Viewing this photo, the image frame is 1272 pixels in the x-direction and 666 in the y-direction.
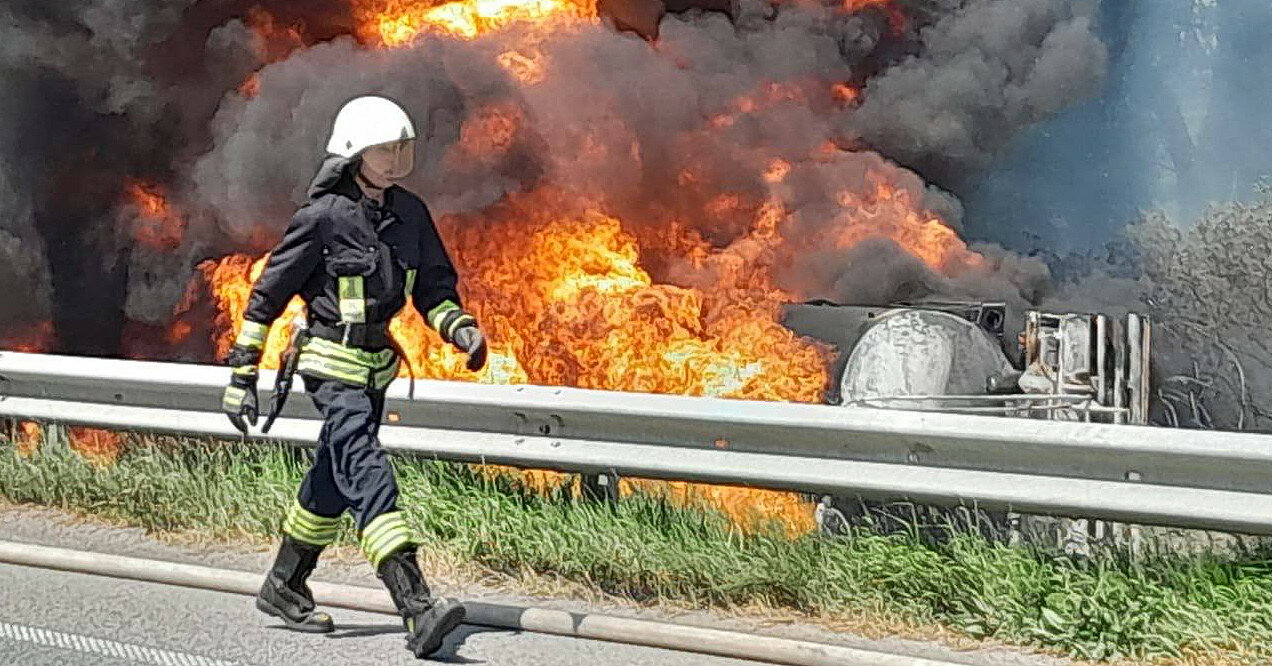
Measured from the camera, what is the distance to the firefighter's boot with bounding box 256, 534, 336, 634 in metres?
5.26

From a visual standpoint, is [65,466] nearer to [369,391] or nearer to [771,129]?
[369,391]

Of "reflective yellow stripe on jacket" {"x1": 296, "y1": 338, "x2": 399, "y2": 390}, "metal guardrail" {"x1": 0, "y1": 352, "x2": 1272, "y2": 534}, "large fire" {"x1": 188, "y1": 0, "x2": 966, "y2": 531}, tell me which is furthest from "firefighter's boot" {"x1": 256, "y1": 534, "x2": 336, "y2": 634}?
"large fire" {"x1": 188, "y1": 0, "x2": 966, "y2": 531}

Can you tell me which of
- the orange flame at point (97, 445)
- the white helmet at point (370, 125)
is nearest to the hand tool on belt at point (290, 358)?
the white helmet at point (370, 125)

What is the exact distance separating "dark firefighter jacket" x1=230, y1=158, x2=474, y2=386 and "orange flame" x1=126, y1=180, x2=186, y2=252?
254 inches

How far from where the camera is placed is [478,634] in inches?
207

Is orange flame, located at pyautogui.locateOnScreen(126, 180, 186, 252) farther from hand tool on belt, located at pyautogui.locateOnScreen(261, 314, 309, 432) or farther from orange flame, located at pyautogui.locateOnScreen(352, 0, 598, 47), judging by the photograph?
hand tool on belt, located at pyautogui.locateOnScreen(261, 314, 309, 432)

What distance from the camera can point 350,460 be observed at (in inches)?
199

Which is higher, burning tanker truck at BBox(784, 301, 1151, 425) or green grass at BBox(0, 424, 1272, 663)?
burning tanker truck at BBox(784, 301, 1151, 425)

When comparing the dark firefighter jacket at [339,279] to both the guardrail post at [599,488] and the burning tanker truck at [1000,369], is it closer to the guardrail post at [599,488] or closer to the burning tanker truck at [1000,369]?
the guardrail post at [599,488]

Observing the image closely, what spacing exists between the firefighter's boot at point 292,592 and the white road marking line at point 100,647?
0.37 metres

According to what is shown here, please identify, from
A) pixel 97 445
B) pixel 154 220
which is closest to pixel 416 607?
pixel 97 445

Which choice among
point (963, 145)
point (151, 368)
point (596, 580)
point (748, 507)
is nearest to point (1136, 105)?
point (963, 145)

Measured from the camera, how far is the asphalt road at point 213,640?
16.3 ft

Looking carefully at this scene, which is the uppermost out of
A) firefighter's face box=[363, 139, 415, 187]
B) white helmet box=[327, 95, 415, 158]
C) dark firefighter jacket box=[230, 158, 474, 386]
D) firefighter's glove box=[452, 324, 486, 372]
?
white helmet box=[327, 95, 415, 158]
